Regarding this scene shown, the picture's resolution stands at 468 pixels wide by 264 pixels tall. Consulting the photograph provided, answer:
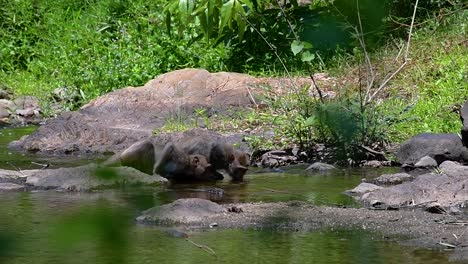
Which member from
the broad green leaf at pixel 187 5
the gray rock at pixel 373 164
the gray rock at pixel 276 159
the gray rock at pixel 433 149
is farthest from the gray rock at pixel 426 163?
the broad green leaf at pixel 187 5

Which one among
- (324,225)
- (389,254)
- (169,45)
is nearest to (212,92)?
(169,45)

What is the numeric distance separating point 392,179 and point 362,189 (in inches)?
21.6

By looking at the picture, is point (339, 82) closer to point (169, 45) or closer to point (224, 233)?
point (169, 45)

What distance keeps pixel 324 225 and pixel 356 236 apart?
25cm

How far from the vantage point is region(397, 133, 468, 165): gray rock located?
6.30m

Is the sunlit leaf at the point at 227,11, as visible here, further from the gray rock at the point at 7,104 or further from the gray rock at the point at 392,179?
the gray rock at the point at 7,104

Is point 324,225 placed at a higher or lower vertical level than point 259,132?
lower

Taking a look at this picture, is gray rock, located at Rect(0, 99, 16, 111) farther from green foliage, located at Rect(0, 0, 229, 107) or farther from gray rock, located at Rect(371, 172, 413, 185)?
gray rock, located at Rect(371, 172, 413, 185)

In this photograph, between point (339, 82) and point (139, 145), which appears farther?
point (339, 82)

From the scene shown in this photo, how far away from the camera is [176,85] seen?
348 inches

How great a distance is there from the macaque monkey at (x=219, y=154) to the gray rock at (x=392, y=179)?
86cm

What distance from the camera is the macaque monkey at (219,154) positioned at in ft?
19.7

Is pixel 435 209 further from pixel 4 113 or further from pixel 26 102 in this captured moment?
pixel 26 102

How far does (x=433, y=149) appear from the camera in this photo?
252 inches
